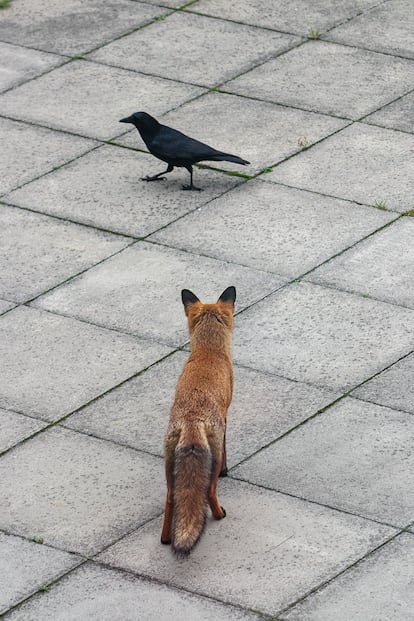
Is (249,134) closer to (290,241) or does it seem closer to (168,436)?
(290,241)

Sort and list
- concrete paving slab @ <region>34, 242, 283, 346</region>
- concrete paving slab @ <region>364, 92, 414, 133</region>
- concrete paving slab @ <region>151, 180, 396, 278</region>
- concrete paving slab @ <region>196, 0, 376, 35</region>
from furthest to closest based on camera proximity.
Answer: concrete paving slab @ <region>196, 0, 376, 35</region>, concrete paving slab @ <region>364, 92, 414, 133</region>, concrete paving slab @ <region>151, 180, 396, 278</region>, concrete paving slab @ <region>34, 242, 283, 346</region>

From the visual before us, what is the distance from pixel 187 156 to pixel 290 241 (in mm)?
1283

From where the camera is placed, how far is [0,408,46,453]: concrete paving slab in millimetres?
9172

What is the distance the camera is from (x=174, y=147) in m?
12.2

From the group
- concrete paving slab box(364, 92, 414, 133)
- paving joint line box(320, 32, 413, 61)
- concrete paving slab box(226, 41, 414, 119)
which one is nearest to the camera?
concrete paving slab box(364, 92, 414, 133)

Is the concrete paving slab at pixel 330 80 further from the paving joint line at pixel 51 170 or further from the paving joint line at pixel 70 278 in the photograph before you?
the paving joint line at pixel 70 278

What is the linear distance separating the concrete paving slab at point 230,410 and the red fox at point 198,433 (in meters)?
0.56

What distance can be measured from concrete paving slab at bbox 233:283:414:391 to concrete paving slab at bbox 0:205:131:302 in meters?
1.54

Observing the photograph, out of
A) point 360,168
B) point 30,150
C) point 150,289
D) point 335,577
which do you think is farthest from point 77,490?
point 30,150

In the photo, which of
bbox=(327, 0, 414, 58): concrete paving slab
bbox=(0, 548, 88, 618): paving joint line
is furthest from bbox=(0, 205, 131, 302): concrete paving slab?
bbox=(327, 0, 414, 58): concrete paving slab

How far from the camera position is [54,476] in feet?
28.9

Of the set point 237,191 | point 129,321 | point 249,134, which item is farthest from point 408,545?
point 249,134

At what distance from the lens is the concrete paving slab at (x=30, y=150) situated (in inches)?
501

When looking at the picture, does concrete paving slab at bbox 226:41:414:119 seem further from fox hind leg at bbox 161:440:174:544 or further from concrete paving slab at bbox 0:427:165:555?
fox hind leg at bbox 161:440:174:544
